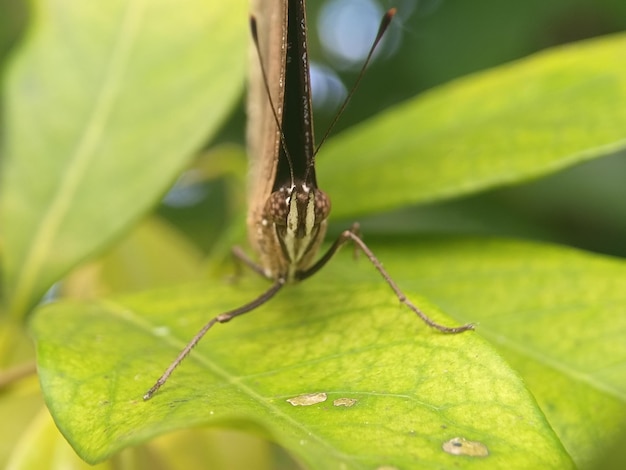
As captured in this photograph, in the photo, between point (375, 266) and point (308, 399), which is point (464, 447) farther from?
point (375, 266)

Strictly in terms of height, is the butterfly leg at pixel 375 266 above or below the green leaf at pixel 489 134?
below

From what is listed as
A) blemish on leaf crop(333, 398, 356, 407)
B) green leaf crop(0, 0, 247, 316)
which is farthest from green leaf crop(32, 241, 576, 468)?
green leaf crop(0, 0, 247, 316)

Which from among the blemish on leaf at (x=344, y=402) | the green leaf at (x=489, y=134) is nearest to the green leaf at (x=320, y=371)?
the blemish on leaf at (x=344, y=402)

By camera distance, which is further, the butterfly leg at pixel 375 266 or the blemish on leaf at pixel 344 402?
the butterfly leg at pixel 375 266

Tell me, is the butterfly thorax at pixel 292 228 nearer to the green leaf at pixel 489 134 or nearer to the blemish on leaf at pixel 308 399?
the green leaf at pixel 489 134

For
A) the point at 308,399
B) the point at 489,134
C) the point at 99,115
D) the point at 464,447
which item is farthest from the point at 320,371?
the point at 99,115

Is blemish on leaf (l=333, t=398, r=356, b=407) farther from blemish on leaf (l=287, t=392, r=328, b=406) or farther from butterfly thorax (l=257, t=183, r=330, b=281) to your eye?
butterfly thorax (l=257, t=183, r=330, b=281)

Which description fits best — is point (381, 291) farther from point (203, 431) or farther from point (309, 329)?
point (203, 431)
